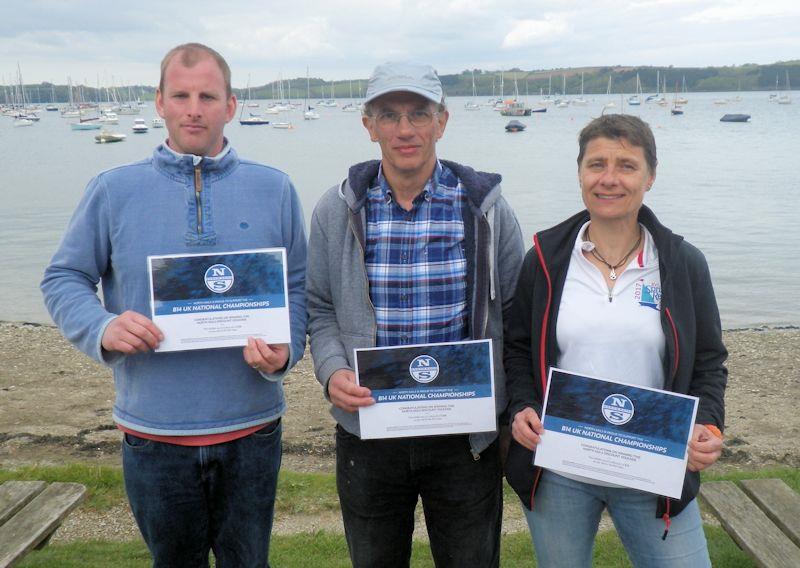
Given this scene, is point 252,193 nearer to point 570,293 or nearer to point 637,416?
point 570,293

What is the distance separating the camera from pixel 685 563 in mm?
3248

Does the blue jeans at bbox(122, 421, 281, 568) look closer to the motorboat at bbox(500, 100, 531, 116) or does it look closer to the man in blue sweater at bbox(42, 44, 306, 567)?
the man in blue sweater at bbox(42, 44, 306, 567)

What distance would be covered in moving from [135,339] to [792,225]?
29.1 m

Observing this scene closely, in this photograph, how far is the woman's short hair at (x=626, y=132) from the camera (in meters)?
3.27

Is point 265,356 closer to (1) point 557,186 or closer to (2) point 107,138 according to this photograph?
(1) point 557,186

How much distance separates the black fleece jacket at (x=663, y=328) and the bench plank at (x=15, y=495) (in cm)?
296

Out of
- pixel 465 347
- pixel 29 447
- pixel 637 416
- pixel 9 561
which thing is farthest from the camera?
pixel 29 447

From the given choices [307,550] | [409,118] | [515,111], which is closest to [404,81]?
[409,118]

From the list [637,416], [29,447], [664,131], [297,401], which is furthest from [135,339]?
[664,131]

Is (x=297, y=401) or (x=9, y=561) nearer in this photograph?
(x=9, y=561)

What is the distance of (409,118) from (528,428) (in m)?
1.40

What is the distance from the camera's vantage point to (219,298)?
3383 millimetres

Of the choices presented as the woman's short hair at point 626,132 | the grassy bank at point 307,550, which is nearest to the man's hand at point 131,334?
the woman's short hair at point 626,132

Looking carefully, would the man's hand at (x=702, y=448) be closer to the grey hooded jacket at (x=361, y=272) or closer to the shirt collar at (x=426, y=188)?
the grey hooded jacket at (x=361, y=272)
